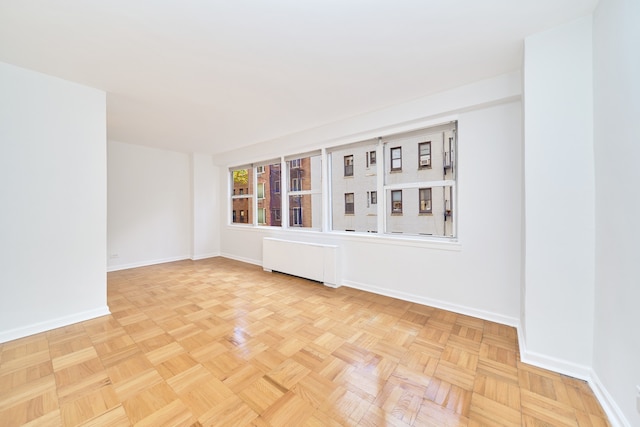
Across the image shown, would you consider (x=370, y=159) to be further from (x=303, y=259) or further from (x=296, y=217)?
(x=303, y=259)

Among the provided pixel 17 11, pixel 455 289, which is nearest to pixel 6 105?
pixel 17 11

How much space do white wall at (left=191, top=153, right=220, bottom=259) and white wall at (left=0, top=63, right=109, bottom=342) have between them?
9.76 ft

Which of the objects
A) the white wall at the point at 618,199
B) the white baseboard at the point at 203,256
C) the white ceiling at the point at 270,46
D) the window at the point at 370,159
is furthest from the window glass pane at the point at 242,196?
the white wall at the point at 618,199

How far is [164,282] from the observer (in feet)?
13.0

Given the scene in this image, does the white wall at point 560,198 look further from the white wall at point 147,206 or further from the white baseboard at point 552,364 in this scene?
the white wall at point 147,206

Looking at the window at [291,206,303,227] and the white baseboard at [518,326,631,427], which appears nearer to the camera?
the white baseboard at [518,326,631,427]

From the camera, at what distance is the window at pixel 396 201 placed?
3526 mm

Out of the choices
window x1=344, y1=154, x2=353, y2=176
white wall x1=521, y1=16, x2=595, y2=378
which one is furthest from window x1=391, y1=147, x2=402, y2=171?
white wall x1=521, y1=16, x2=595, y2=378

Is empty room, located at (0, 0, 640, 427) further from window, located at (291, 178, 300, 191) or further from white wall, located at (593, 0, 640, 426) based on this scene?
window, located at (291, 178, 300, 191)

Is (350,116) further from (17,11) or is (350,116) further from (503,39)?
(17,11)

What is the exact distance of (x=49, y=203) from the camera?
8.02 ft

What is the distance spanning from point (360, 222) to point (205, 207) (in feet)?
12.9

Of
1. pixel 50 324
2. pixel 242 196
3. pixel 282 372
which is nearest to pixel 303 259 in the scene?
pixel 282 372

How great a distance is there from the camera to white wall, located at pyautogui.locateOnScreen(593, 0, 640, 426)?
1.23 meters
